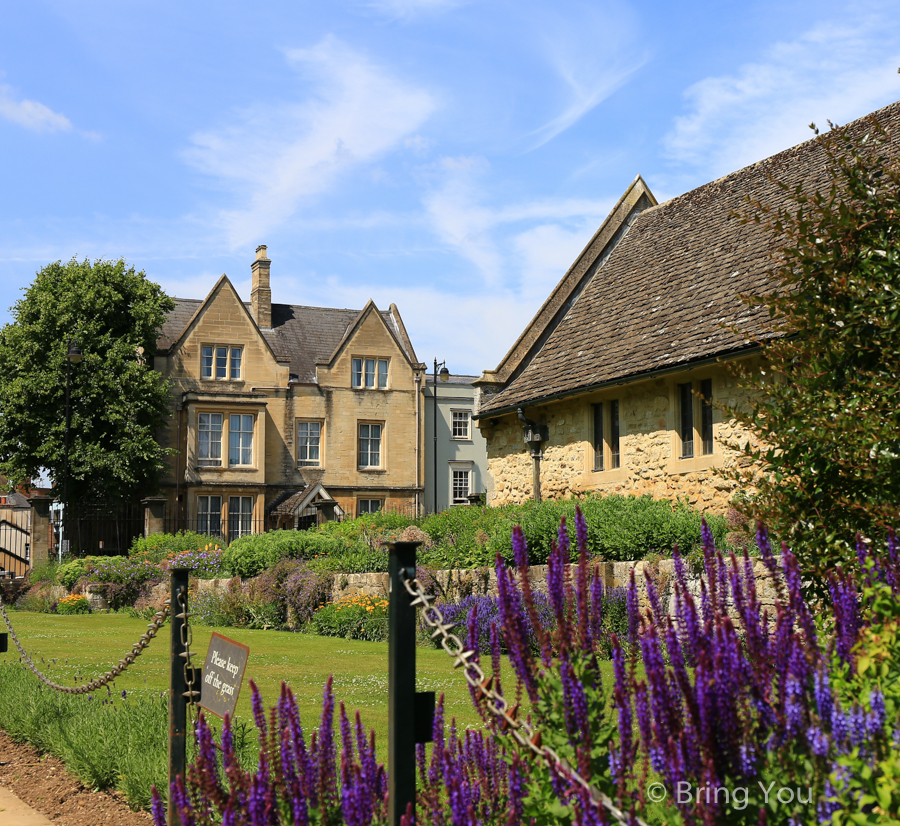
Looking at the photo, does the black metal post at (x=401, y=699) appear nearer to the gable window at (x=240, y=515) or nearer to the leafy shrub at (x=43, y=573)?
the leafy shrub at (x=43, y=573)

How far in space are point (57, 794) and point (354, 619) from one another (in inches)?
381

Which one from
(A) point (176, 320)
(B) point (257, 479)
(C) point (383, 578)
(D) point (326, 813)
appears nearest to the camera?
(D) point (326, 813)

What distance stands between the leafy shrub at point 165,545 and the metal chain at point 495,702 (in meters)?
21.6

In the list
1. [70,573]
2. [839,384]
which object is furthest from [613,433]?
[70,573]

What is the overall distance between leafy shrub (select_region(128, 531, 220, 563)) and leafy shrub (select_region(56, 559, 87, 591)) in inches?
59.8

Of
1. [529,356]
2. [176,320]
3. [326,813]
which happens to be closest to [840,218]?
[326,813]

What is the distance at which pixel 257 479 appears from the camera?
128ft

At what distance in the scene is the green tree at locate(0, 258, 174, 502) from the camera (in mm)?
35094

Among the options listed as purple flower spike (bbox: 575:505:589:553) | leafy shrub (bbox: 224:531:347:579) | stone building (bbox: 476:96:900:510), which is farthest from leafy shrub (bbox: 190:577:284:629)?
purple flower spike (bbox: 575:505:589:553)

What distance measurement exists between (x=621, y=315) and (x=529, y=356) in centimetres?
298

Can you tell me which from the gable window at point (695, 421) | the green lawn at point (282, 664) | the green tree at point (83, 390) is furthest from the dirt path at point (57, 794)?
the green tree at point (83, 390)

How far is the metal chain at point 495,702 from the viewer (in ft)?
8.91

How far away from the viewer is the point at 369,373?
139 feet

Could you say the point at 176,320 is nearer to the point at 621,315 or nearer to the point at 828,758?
the point at 621,315
